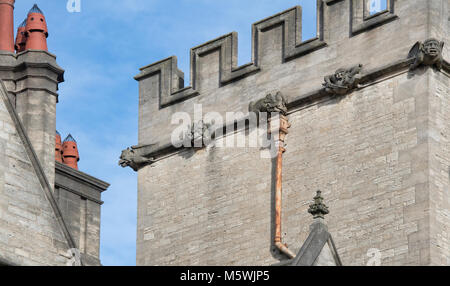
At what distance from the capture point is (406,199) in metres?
30.3

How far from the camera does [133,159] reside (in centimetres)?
3491

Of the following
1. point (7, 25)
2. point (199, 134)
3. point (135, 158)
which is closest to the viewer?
point (7, 25)

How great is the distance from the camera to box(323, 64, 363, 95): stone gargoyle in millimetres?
31806

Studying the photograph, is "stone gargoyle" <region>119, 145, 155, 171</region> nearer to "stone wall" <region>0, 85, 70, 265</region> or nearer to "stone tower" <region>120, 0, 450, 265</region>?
"stone tower" <region>120, 0, 450, 265</region>

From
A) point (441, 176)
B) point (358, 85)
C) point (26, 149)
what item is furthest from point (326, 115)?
point (26, 149)

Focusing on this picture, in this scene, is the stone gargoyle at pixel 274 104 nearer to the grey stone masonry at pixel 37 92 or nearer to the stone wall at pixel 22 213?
the grey stone masonry at pixel 37 92

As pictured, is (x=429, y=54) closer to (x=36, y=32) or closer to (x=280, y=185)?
(x=280, y=185)

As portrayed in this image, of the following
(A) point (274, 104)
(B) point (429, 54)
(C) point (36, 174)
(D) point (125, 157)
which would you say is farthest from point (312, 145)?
(C) point (36, 174)

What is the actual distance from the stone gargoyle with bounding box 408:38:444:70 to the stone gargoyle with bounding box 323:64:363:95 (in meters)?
1.22

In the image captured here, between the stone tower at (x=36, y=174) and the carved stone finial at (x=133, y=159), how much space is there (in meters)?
3.48

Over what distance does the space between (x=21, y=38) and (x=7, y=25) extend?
2.50 feet

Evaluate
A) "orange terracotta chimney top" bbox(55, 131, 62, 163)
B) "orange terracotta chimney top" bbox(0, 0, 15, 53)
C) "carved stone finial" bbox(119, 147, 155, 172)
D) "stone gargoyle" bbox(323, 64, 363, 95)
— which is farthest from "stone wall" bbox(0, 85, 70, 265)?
"carved stone finial" bbox(119, 147, 155, 172)

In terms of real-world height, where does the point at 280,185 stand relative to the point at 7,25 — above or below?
below

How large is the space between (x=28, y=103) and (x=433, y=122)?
7606 mm
